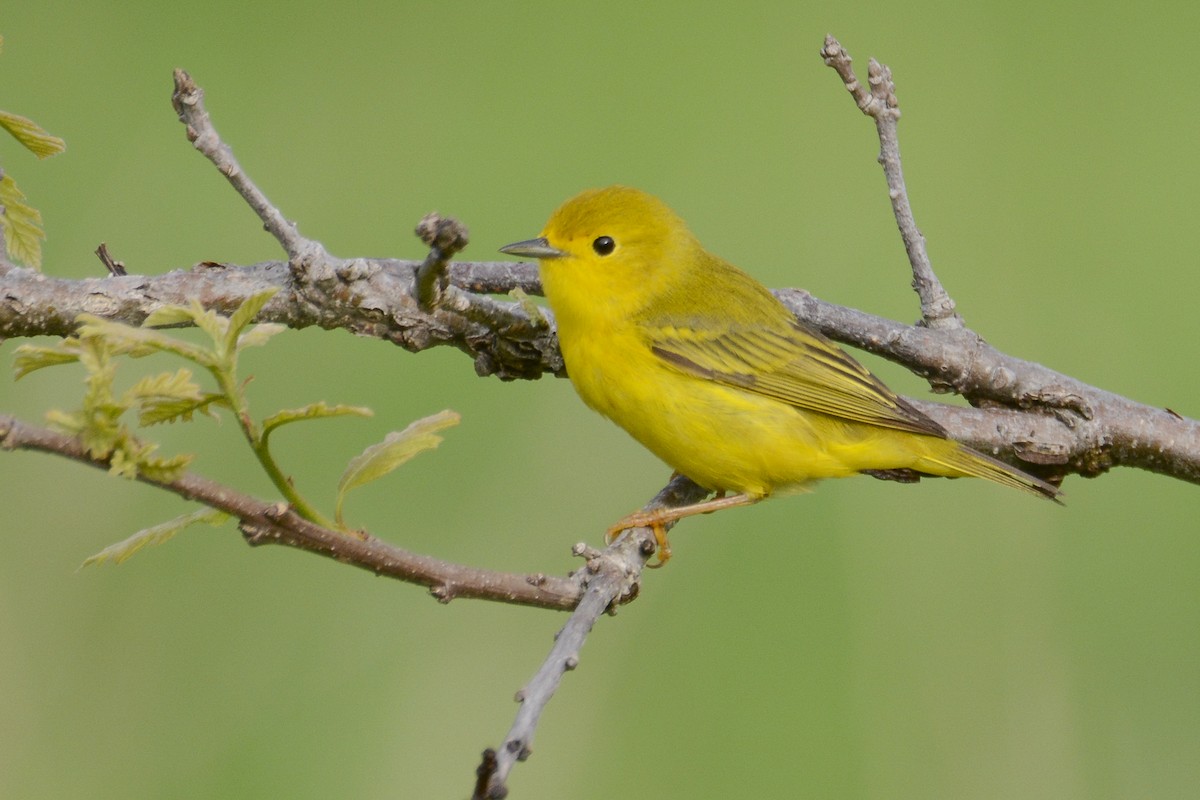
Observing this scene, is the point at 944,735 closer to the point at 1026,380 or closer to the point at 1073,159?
the point at 1026,380

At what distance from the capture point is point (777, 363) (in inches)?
145

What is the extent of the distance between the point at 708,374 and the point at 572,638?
1.80m

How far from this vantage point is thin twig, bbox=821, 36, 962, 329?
123 inches

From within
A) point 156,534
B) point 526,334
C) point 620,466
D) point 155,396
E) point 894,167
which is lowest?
point 156,534

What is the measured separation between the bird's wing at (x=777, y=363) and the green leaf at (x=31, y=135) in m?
1.80

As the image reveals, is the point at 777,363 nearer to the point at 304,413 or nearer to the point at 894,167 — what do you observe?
the point at 894,167

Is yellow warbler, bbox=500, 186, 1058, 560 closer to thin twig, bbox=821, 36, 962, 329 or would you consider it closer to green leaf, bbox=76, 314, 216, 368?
thin twig, bbox=821, 36, 962, 329

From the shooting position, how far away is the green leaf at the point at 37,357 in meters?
1.56

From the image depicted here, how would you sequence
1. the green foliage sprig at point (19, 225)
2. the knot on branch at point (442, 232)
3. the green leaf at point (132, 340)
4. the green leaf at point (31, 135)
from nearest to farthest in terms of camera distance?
the green leaf at point (132, 340)
the knot on branch at point (442, 232)
the green leaf at point (31, 135)
the green foliage sprig at point (19, 225)

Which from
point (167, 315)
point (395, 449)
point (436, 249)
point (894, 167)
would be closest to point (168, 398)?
point (167, 315)

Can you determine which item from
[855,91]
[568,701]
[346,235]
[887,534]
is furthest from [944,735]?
[346,235]

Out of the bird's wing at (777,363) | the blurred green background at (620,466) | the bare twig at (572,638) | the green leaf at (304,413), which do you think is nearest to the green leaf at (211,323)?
the green leaf at (304,413)

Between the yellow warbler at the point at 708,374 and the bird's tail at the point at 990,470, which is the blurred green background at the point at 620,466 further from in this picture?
the bird's tail at the point at 990,470

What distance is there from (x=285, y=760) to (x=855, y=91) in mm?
2433
